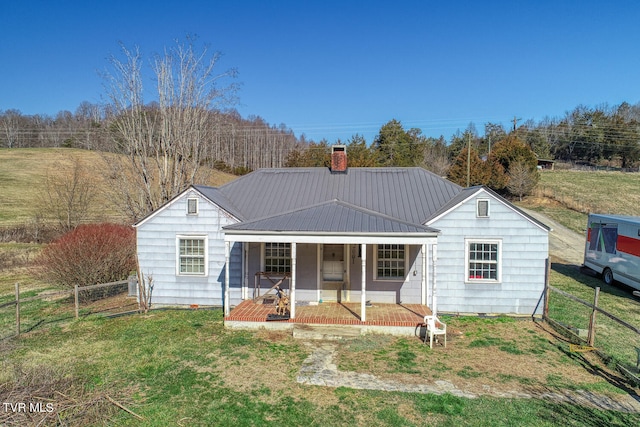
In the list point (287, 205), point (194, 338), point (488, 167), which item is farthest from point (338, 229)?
point (488, 167)

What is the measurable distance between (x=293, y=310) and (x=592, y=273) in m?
15.5

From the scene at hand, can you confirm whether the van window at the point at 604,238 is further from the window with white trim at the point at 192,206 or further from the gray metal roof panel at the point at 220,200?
the window with white trim at the point at 192,206

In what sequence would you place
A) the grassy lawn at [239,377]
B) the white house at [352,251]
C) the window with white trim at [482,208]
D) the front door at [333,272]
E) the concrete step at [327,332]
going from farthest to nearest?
1. the front door at [333,272]
2. the window with white trim at [482,208]
3. the white house at [352,251]
4. the concrete step at [327,332]
5. the grassy lawn at [239,377]

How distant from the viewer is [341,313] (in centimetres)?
1086

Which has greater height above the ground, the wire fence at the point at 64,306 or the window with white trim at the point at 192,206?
the window with white trim at the point at 192,206

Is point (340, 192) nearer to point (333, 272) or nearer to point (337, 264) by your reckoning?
point (337, 264)

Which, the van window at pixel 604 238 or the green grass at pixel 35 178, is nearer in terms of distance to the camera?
the van window at pixel 604 238

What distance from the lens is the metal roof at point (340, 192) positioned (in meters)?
12.8

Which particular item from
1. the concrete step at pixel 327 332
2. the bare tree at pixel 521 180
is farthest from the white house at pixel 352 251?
the bare tree at pixel 521 180

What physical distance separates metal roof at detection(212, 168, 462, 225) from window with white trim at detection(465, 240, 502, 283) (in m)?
1.74

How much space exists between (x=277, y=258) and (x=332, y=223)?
2767mm

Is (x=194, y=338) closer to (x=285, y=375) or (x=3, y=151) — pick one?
(x=285, y=375)

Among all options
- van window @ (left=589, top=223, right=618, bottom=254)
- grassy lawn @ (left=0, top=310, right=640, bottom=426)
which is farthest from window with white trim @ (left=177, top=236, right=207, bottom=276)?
van window @ (left=589, top=223, right=618, bottom=254)

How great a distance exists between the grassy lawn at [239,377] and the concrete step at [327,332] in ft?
1.10
